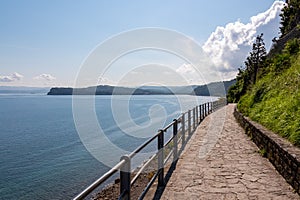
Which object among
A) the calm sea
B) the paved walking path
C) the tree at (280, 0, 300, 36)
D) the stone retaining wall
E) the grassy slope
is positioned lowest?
the calm sea

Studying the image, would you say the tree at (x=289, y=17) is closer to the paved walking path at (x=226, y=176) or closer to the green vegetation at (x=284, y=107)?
the green vegetation at (x=284, y=107)

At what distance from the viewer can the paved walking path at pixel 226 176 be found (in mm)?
4637

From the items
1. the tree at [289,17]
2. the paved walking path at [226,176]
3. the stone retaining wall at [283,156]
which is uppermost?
the tree at [289,17]

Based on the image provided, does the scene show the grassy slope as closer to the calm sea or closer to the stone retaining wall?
the stone retaining wall

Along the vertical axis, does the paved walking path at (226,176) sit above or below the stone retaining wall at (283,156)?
below

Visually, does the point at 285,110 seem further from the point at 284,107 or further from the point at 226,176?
the point at 226,176

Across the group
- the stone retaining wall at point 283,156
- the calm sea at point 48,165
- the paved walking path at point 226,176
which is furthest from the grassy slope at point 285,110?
the calm sea at point 48,165

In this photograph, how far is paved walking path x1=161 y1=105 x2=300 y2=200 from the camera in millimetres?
4637

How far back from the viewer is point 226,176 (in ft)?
18.5

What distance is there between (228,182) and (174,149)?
6.48 ft

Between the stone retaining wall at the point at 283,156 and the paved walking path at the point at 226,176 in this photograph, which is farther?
the paved walking path at the point at 226,176

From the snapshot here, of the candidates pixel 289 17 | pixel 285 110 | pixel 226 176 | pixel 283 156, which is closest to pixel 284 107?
pixel 285 110

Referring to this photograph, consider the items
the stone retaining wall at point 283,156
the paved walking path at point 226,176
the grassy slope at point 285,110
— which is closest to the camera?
the stone retaining wall at point 283,156

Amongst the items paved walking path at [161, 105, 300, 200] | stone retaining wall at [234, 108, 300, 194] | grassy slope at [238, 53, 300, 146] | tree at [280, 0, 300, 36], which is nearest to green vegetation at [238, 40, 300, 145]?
grassy slope at [238, 53, 300, 146]
